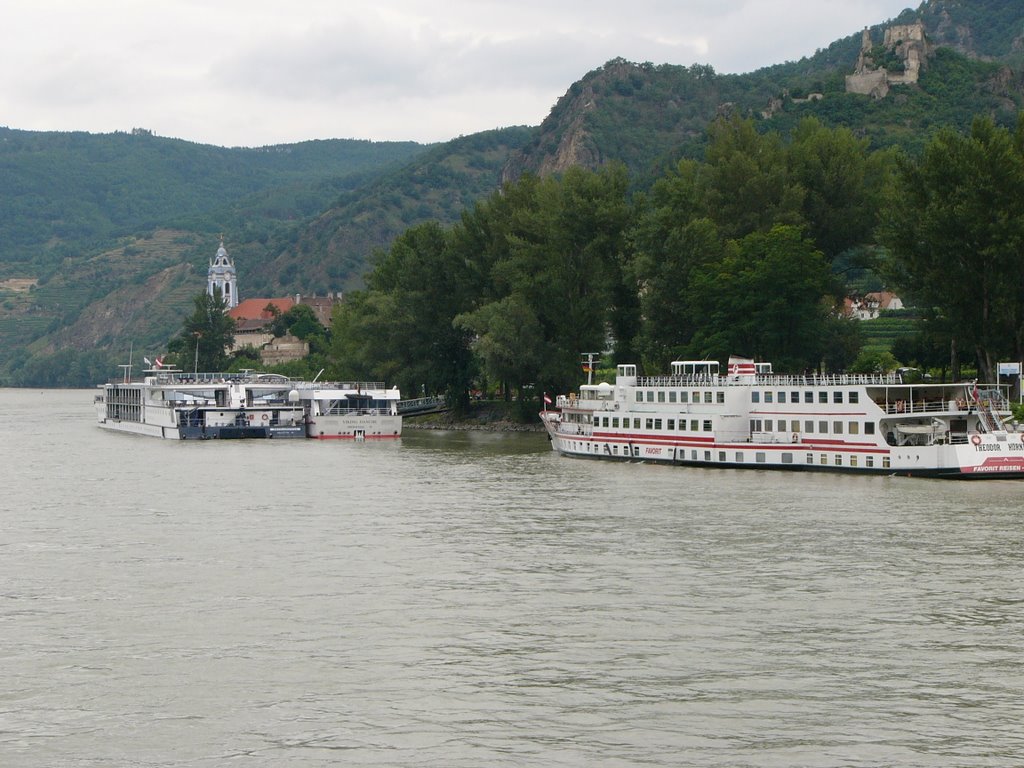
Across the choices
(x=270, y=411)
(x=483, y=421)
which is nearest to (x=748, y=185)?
(x=483, y=421)

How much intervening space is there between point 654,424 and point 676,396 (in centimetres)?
268

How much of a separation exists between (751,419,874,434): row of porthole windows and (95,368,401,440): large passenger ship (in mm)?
43752

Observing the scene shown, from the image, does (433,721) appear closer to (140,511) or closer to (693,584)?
(693,584)

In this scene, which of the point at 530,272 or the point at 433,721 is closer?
the point at 433,721

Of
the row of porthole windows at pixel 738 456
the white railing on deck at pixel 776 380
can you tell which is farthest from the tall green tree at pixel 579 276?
the white railing on deck at pixel 776 380

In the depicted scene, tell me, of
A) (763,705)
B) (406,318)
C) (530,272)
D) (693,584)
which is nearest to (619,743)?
(763,705)

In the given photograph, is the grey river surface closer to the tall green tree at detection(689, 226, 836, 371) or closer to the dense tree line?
the dense tree line

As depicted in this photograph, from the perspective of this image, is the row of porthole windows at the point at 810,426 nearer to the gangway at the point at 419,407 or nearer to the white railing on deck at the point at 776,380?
the white railing on deck at the point at 776,380

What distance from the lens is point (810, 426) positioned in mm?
79812

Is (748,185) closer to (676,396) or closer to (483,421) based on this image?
(676,396)

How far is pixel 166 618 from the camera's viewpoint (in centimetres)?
3881

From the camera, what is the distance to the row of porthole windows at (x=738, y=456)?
77.1 metres

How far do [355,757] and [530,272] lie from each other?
99.9 m

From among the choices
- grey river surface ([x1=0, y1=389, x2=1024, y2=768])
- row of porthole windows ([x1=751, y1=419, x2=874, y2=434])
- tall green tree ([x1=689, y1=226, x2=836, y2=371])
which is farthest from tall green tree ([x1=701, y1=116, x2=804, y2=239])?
grey river surface ([x1=0, y1=389, x2=1024, y2=768])
